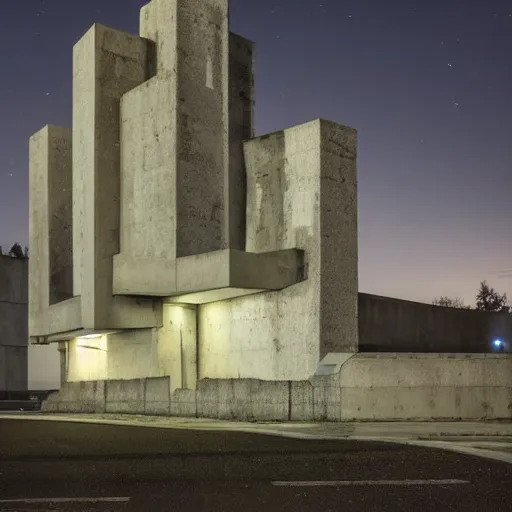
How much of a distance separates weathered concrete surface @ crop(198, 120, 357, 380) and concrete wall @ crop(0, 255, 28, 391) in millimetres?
38846

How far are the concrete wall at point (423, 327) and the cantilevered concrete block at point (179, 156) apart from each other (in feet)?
16.8

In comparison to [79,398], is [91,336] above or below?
above

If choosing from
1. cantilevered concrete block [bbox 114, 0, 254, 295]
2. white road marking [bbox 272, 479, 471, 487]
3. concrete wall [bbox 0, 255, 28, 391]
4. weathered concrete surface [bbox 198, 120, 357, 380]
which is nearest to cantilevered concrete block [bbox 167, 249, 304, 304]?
weathered concrete surface [bbox 198, 120, 357, 380]

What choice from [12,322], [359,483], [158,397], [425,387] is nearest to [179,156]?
[158,397]

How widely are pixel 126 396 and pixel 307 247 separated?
707 centimetres

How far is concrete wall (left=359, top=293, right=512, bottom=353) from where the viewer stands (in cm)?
2972

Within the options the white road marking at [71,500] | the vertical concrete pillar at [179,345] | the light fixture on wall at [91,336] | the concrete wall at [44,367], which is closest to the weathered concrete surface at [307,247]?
the vertical concrete pillar at [179,345]

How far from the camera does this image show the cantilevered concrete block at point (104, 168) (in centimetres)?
2819

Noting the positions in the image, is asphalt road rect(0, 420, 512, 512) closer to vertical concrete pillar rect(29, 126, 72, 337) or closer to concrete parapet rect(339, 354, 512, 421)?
concrete parapet rect(339, 354, 512, 421)

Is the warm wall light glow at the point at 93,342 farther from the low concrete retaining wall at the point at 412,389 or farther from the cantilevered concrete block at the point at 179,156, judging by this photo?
the low concrete retaining wall at the point at 412,389

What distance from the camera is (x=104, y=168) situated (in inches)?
1137

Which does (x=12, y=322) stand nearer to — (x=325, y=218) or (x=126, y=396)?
(x=126, y=396)

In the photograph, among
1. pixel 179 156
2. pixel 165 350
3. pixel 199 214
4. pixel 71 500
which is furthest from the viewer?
pixel 165 350

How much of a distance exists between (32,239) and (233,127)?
11.8 metres
